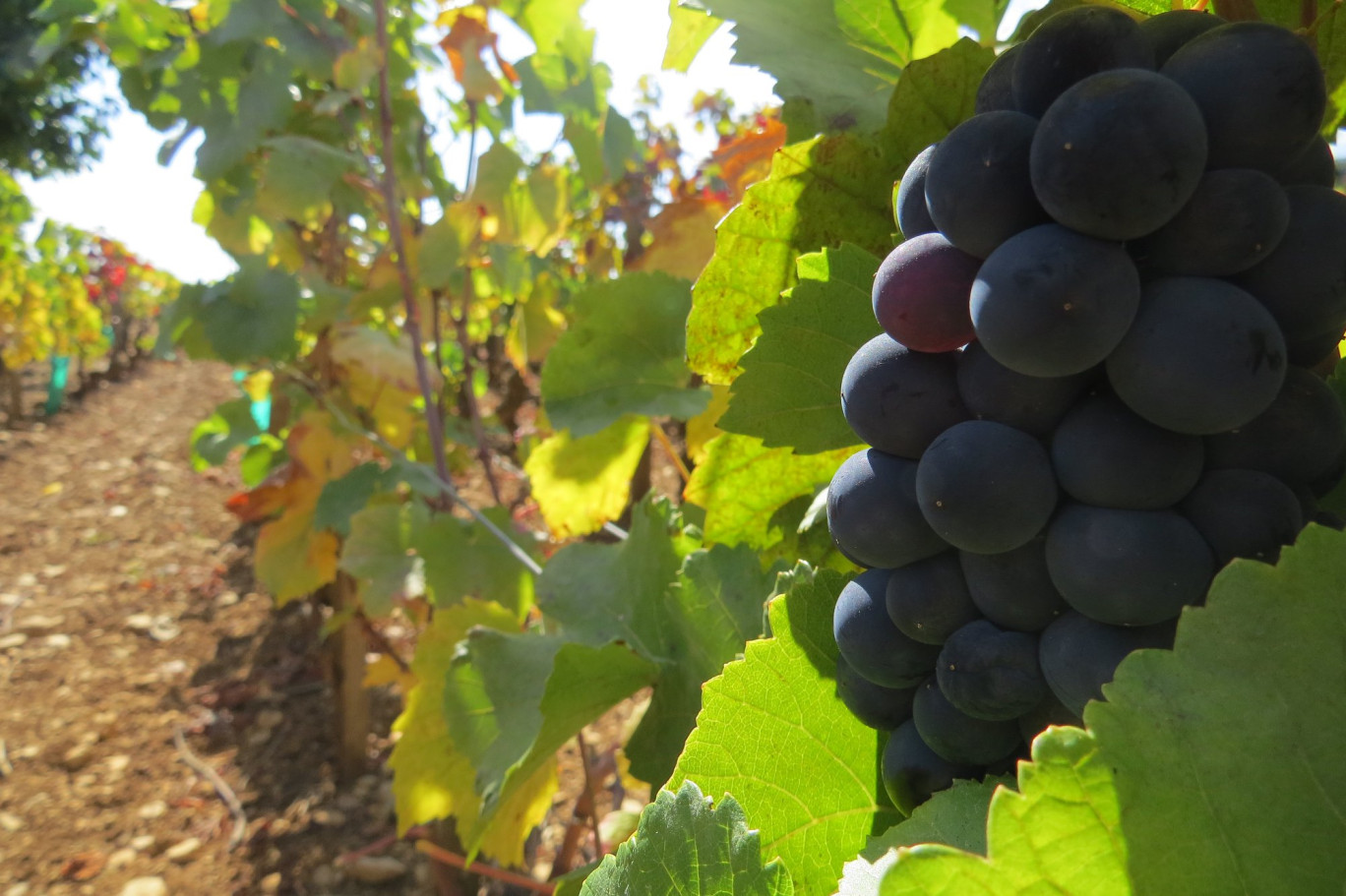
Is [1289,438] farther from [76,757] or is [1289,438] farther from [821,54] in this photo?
[76,757]

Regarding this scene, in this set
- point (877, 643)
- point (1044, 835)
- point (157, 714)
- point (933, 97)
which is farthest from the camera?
point (157, 714)

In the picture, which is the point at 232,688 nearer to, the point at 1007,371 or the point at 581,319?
the point at 581,319

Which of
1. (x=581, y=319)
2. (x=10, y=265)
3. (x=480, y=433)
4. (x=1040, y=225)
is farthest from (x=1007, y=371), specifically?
(x=10, y=265)

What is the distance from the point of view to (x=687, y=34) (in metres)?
0.86

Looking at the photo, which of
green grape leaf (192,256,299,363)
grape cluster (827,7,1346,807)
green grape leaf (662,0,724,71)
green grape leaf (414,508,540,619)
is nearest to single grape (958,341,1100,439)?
grape cluster (827,7,1346,807)

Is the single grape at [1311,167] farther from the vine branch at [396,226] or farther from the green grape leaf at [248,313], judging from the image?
the green grape leaf at [248,313]

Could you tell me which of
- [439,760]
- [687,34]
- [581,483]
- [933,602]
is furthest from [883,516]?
[439,760]

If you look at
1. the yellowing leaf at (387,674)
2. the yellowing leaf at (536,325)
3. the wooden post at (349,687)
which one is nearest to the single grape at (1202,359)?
the yellowing leaf at (536,325)

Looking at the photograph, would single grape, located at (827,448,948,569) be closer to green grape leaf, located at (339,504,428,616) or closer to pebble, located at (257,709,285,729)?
green grape leaf, located at (339,504,428,616)

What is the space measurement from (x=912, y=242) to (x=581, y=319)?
28.0 inches

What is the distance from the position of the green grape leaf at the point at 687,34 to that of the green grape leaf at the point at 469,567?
97 cm

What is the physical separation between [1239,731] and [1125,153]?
0.20 meters

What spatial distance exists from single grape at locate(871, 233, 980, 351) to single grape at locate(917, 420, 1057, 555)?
0.14 feet

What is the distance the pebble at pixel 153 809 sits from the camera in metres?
2.79
